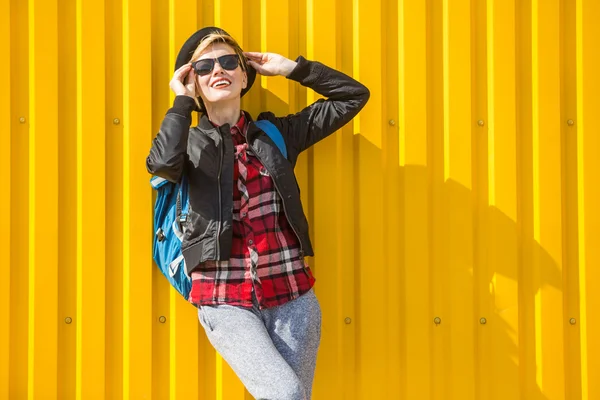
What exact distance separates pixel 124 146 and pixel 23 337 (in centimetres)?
107

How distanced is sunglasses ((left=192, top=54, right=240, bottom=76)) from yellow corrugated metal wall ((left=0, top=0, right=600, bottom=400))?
415 mm

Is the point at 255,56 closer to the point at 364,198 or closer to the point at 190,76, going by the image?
the point at 190,76

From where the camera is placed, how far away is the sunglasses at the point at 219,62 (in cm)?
377

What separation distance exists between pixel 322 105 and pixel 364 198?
0.56 meters

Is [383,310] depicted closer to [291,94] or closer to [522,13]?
[291,94]

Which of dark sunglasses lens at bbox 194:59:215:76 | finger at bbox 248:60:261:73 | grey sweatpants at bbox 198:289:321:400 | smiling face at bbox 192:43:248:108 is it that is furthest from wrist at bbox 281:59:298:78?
grey sweatpants at bbox 198:289:321:400

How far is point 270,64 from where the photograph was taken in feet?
13.0

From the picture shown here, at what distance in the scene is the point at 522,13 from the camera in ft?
14.6

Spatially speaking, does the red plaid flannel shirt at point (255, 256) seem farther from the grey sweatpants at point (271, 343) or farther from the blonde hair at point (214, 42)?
the blonde hair at point (214, 42)

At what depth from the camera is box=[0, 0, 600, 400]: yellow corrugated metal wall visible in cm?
404

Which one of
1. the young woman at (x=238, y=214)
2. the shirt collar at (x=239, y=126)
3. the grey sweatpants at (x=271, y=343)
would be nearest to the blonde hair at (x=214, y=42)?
the young woman at (x=238, y=214)

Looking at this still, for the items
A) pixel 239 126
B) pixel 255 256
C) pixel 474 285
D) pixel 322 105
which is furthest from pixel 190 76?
pixel 474 285

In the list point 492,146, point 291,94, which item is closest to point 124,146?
point 291,94

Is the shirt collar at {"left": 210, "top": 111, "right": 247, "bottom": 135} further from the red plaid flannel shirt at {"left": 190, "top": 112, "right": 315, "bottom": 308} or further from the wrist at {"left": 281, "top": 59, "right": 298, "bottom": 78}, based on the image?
the wrist at {"left": 281, "top": 59, "right": 298, "bottom": 78}
